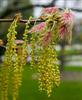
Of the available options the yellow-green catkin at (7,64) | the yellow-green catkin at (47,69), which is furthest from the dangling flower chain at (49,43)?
the yellow-green catkin at (7,64)

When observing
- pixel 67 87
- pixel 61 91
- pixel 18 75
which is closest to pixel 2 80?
pixel 18 75

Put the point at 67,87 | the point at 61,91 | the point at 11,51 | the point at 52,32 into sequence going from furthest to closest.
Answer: the point at 67,87, the point at 61,91, the point at 52,32, the point at 11,51

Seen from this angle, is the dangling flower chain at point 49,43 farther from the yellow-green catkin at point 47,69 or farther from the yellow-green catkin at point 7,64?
the yellow-green catkin at point 7,64

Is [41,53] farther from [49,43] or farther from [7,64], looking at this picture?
[7,64]

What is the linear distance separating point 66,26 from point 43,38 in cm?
13

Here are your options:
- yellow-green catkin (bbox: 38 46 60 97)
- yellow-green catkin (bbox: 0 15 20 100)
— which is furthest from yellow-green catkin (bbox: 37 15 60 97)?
yellow-green catkin (bbox: 0 15 20 100)

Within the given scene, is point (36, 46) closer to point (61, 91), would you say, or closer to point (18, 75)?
point (18, 75)

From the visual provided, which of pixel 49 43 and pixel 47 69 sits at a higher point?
pixel 49 43

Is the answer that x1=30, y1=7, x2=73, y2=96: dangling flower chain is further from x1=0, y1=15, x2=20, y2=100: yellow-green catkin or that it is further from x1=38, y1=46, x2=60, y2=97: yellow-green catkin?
x1=0, y1=15, x2=20, y2=100: yellow-green catkin

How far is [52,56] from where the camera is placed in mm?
2051

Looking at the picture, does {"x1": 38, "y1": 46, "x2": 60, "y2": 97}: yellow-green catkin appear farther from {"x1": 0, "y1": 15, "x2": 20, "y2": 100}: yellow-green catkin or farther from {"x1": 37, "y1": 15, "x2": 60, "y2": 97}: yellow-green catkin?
{"x1": 0, "y1": 15, "x2": 20, "y2": 100}: yellow-green catkin

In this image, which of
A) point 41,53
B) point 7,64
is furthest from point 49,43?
point 7,64

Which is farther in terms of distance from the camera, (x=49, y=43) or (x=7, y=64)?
(x=49, y=43)

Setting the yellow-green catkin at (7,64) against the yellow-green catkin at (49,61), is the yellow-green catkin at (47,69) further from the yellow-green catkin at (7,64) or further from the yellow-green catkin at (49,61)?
the yellow-green catkin at (7,64)
